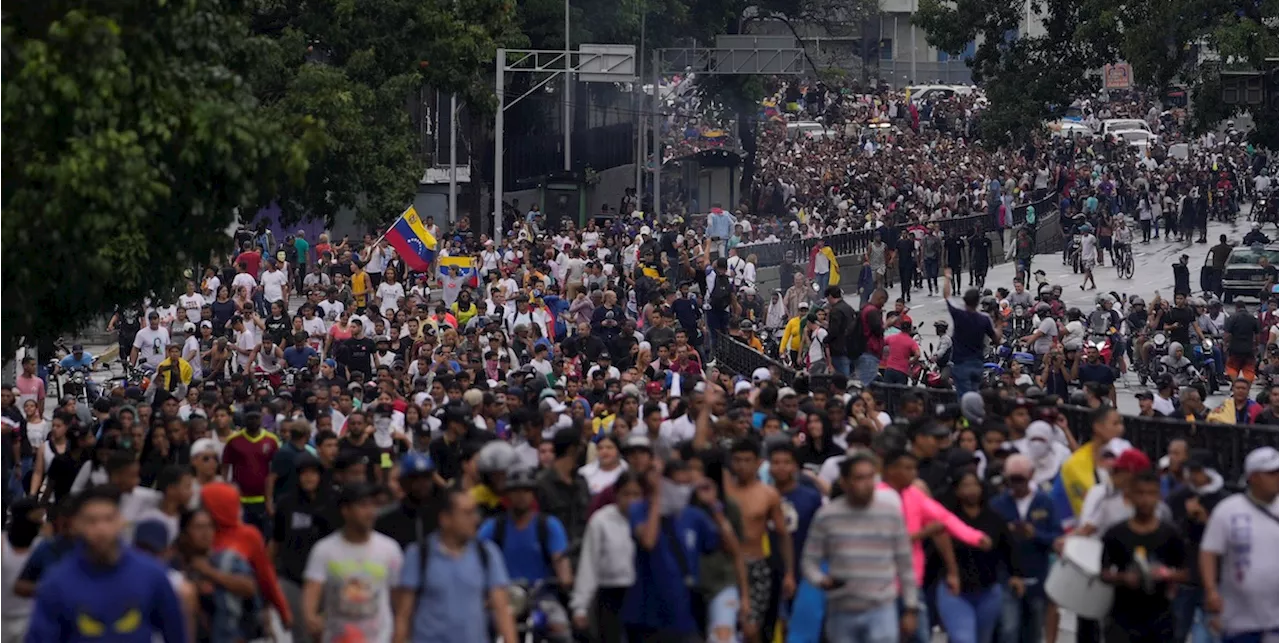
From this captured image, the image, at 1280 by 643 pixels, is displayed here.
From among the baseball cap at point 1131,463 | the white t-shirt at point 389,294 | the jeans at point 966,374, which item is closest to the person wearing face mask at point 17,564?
the baseball cap at point 1131,463

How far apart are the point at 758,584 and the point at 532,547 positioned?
1192 millimetres

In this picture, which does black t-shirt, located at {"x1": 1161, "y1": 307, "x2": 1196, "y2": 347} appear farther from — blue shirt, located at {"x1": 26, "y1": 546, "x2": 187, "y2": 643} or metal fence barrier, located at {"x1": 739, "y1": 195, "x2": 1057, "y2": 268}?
blue shirt, located at {"x1": 26, "y1": 546, "x2": 187, "y2": 643}

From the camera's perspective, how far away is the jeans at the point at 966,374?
20.4 m

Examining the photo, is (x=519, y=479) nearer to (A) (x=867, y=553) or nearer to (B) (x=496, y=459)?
(B) (x=496, y=459)

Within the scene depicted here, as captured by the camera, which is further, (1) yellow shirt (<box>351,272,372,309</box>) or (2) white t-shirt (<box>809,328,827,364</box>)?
(1) yellow shirt (<box>351,272,372,309</box>)

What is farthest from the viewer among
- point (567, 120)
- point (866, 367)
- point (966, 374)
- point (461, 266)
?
point (567, 120)

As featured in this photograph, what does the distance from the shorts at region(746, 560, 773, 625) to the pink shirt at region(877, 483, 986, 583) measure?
0.70 metres

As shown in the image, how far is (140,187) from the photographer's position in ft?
49.6

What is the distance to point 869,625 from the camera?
35.4ft

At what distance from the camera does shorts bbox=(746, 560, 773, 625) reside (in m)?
11.6

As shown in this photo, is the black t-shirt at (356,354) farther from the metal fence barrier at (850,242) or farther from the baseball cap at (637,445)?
the metal fence barrier at (850,242)

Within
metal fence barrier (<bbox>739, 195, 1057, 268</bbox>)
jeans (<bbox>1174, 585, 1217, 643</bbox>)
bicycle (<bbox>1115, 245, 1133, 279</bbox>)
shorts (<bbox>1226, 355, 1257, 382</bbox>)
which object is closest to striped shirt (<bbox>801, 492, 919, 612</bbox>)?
jeans (<bbox>1174, 585, 1217, 643</bbox>)

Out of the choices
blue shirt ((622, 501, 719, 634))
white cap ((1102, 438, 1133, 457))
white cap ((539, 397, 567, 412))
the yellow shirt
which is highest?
the yellow shirt

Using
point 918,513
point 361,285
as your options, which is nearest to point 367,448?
point 918,513
